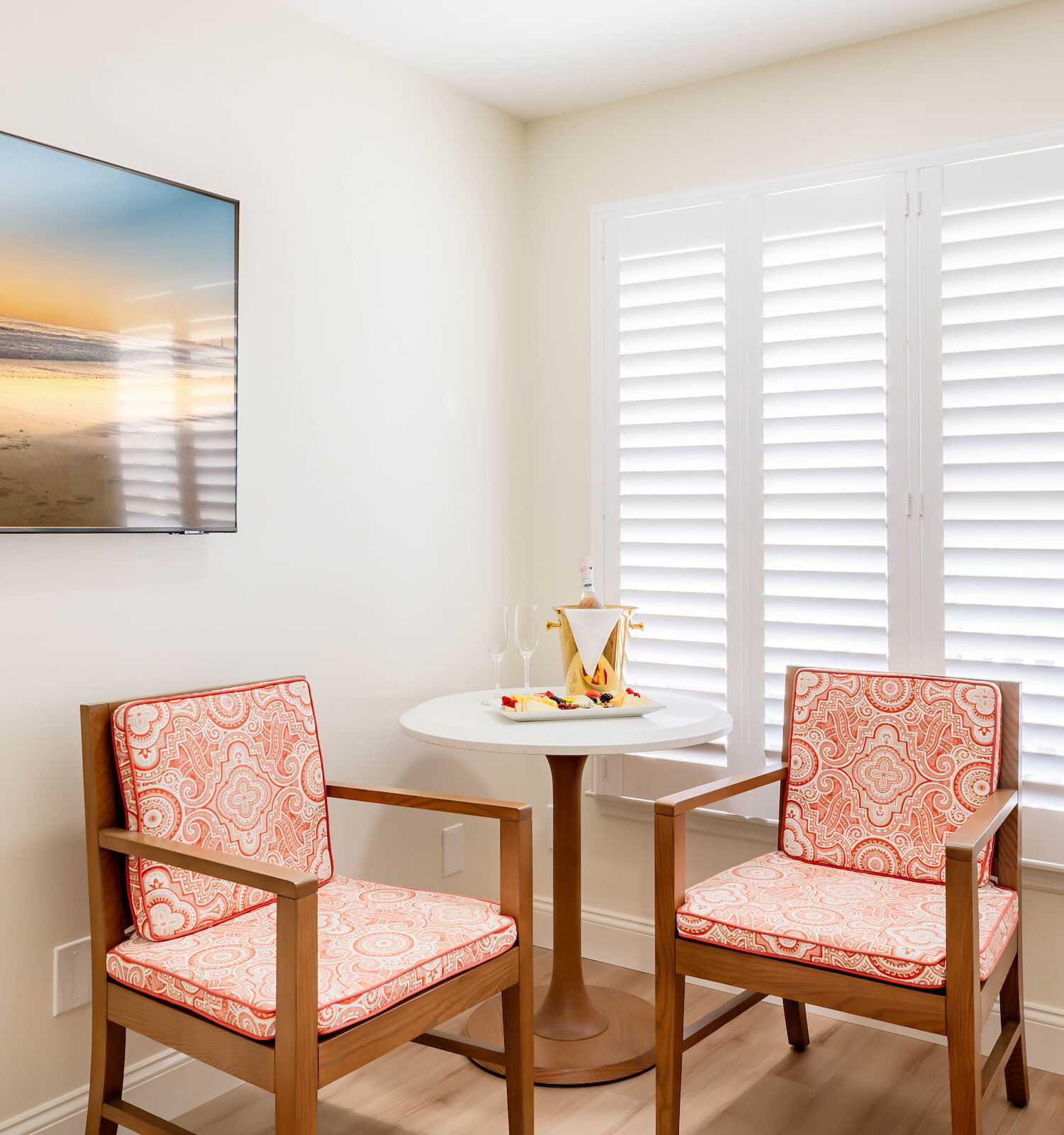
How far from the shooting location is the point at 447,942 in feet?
6.00

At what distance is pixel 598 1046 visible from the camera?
2441mm

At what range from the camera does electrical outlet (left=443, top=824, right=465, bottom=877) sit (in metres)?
2.92

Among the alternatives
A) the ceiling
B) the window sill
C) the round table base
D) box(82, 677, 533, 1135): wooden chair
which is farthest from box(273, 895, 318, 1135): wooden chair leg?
the ceiling

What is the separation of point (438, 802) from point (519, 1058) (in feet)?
1.66

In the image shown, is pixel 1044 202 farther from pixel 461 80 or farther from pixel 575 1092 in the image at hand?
pixel 575 1092

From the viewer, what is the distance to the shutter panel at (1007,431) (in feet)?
7.77

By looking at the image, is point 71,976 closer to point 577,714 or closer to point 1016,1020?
point 577,714

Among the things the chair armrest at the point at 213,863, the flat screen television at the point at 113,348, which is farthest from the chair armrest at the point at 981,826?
the flat screen television at the point at 113,348

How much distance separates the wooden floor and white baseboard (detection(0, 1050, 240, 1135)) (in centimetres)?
3

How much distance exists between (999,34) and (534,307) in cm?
142

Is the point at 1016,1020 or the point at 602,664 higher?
the point at 602,664

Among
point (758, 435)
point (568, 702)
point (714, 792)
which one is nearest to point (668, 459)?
point (758, 435)

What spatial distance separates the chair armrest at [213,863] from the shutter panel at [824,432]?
1.51 m

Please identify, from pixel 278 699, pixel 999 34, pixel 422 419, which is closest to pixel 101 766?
pixel 278 699
